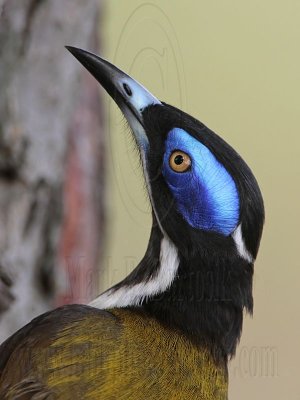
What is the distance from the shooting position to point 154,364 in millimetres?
3887

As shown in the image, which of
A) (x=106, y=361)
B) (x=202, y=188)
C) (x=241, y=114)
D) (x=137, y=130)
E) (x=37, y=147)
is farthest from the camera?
(x=241, y=114)

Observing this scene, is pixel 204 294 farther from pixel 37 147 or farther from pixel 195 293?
pixel 37 147

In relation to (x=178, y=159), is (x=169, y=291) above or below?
below

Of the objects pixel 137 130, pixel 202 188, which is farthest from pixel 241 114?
pixel 202 188

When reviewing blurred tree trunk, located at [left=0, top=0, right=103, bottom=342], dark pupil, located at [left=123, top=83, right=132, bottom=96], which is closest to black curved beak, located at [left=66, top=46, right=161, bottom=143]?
dark pupil, located at [left=123, top=83, right=132, bottom=96]

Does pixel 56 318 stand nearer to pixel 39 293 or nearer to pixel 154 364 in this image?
pixel 154 364

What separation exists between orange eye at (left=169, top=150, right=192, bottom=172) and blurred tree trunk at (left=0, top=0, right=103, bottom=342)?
0.61 metres

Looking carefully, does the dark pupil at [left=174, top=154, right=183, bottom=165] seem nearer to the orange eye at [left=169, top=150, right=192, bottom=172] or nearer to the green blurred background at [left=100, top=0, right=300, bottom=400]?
the orange eye at [left=169, top=150, right=192, bottom=172]

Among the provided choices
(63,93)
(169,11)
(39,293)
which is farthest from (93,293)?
(169,11)

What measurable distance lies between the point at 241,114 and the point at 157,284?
3.17 ft

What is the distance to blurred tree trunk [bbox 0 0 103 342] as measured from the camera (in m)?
4.32

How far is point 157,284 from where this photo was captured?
163 inches

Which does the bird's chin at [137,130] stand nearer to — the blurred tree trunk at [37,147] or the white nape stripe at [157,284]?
the white nape stripe at [157,284]

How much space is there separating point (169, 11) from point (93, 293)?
48.5 inches
